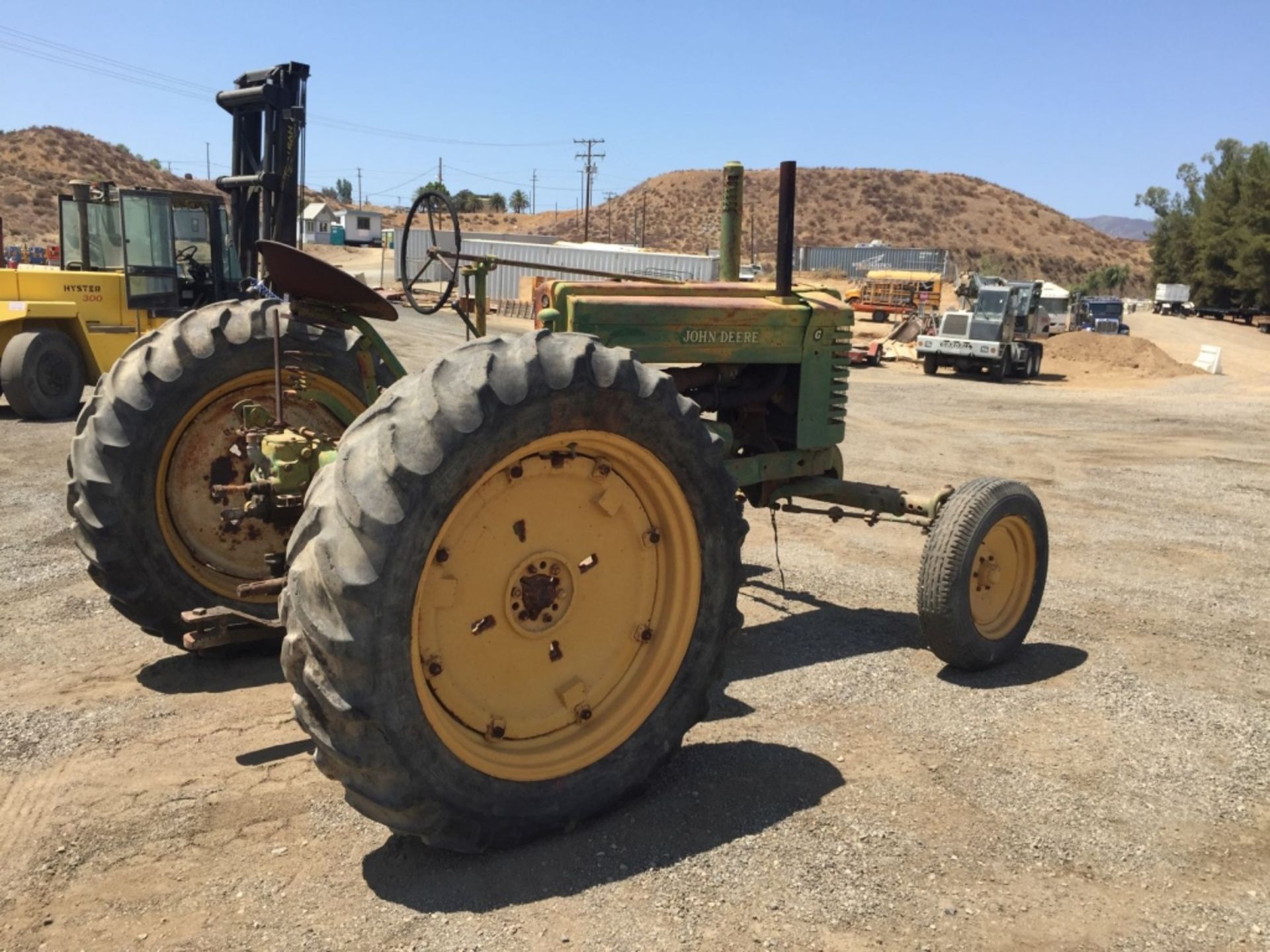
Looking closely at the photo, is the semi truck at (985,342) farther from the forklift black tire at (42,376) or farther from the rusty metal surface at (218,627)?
the rusty metal surface at (218,627)

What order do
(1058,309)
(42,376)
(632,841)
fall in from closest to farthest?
(632,841), (42,376), (1058,309)

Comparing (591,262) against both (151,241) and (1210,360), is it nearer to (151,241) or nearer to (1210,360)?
(1210,360)

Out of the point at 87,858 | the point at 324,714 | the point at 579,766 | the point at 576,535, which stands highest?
the point at 576,535

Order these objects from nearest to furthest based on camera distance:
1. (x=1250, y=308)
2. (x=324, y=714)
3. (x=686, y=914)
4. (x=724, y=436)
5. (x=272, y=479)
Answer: (x=324, y=714) < (x=686, y=914) < (x=272, y=479) < (x=724, y=436) < (x=1250, y=308)

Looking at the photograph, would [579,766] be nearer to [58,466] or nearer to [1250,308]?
[58,466]

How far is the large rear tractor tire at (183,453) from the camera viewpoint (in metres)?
4.69

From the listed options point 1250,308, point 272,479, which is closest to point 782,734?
point 272,479

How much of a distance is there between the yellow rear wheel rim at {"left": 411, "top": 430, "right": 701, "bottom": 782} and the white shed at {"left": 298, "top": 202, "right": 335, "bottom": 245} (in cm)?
7310

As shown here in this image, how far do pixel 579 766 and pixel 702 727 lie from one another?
107 cm

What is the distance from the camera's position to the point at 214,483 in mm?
5020

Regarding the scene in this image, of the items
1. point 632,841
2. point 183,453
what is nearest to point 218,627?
point 183,453

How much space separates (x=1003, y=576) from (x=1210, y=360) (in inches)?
1130

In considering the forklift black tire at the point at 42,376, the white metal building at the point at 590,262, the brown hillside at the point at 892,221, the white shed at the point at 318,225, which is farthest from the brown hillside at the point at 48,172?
the forklift black tire at the point at 42,376

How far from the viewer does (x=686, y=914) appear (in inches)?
124
